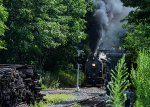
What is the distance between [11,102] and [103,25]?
1656 inches

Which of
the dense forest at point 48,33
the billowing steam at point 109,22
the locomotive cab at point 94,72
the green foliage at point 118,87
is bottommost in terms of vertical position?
the green foliage at point 118,87

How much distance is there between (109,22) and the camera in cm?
6203

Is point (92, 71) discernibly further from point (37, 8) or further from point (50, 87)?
point (37, 8)

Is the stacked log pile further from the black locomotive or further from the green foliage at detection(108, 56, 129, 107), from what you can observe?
the black locomotive

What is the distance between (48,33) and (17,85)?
16.2 m

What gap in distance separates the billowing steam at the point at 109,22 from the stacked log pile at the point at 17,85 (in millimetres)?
34612

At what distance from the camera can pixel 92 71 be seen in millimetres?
44781

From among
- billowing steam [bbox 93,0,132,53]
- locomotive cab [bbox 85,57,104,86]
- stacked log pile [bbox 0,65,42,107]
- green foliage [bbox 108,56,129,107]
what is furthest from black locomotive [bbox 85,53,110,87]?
green foliage [bbox 108,56,129,107]

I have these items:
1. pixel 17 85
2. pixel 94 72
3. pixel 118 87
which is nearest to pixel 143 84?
pixel 118 87

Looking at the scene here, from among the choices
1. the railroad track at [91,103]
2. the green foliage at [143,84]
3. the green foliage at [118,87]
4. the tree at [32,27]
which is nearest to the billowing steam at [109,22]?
the tree at [32,27]

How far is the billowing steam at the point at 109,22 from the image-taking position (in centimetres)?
5653

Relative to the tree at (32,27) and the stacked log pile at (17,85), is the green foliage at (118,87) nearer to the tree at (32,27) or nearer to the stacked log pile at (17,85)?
the stacked log pile at (17,85)

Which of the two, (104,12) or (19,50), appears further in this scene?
(104,12)

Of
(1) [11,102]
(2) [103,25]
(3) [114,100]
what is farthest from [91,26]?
(3) [114,100]
